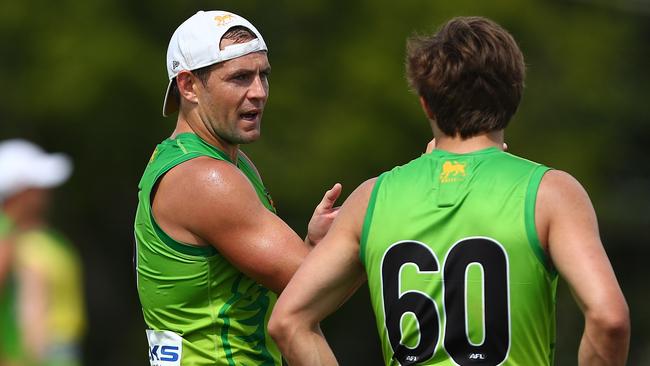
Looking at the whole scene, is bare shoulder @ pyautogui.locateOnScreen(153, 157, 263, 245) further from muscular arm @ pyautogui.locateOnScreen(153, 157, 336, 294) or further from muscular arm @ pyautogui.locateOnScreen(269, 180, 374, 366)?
muscular arm @ pyautogui.locateOnScreen(269, 180, 374, 366)

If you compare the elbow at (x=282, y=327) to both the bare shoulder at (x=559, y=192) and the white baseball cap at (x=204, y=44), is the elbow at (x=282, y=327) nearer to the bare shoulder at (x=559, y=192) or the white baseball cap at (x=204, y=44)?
the bare shoulder at (x=559, y=192)

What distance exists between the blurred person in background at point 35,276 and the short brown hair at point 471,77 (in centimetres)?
619

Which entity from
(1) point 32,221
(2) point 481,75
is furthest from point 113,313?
(2) point 481,75

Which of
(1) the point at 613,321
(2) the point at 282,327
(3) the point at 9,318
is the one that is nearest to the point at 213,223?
(2) the point at 282,327

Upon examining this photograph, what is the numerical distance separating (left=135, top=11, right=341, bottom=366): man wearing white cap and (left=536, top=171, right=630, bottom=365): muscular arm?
1.23 m

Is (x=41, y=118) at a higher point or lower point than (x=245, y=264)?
lower

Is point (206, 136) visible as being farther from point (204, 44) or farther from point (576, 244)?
point (576, 244)

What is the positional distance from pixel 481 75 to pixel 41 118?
17.4 metres

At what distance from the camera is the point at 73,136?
70.3 feet

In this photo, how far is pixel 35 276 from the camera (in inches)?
412

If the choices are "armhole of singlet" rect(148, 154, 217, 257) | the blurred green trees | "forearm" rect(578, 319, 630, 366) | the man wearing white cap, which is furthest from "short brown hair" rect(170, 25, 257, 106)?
the blurred green trees

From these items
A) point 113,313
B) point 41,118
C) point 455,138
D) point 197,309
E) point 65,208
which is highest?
point 455,138

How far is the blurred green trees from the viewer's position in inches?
806

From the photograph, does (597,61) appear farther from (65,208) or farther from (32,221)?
(32,221)
